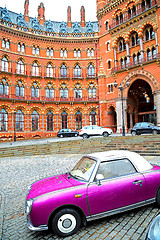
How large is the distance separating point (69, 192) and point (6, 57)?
1212 inches

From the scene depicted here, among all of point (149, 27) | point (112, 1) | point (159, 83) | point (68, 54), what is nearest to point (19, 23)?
point (68, 54)

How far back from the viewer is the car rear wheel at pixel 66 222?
126 inches

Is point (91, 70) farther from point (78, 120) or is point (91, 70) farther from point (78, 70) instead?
point (78, 120)

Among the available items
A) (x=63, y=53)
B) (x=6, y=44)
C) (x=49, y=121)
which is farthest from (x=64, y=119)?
(x=6, y=44)

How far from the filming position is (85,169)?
405 centimetres

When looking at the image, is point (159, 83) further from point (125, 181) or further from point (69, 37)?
point (125, 181)

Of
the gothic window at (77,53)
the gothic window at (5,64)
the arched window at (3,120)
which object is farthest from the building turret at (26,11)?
the arched window at (3,120)

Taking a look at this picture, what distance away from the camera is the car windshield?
3.80 m

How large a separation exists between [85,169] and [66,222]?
119cm

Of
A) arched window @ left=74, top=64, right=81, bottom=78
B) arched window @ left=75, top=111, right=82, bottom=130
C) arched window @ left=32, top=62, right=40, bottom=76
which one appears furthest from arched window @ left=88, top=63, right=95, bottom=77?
arched window @ left=32, top=62, right=40, bottom=76

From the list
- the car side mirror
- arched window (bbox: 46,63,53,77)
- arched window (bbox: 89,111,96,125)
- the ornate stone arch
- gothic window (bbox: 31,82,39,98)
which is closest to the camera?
the car side mirror

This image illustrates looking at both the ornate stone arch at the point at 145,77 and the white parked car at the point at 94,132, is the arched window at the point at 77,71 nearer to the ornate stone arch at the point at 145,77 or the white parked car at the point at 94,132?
the ornate stone arch at the point at 145,77

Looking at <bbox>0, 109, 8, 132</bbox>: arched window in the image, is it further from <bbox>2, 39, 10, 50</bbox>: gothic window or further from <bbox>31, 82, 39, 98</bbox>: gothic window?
<bbox>2, 39, 10, 50</bbox>: gothic window

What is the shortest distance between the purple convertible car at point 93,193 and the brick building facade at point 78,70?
2174 centimetres
